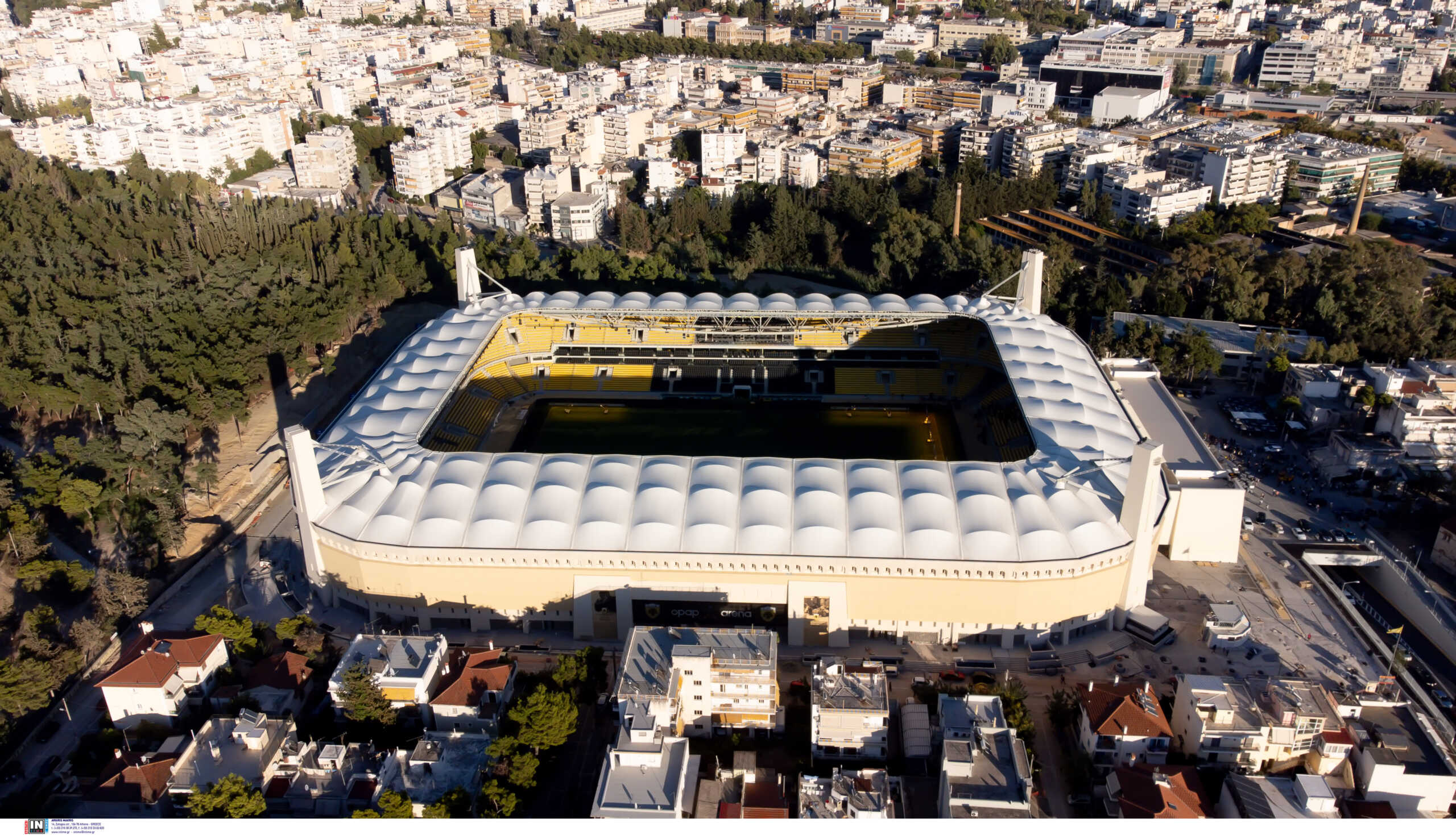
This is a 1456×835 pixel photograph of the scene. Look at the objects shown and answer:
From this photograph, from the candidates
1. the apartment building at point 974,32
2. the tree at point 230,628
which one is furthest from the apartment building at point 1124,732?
the apartment building at point 974,32

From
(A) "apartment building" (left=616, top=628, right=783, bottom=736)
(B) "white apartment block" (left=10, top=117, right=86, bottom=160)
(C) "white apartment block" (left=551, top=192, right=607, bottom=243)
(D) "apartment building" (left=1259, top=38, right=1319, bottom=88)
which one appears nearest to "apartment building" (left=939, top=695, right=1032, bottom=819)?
(A) "apartment building" (left=616, top=628, right=783, bottom=736)

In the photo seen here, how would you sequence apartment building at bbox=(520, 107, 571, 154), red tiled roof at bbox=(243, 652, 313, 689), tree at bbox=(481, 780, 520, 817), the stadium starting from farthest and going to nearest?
apartment building at bbox=(520, 107, 571, 154), the stadium, red tiled roof at bbox=(243, 652, 313, 689), tree at bbox=(481, 780, 520, 817)

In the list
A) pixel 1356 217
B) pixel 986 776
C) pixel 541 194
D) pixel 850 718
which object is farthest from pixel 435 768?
pixel 1356 217

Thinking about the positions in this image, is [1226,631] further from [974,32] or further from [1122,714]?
[974,32]

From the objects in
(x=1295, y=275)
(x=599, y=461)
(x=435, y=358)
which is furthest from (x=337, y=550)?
(x=1295, y=275)

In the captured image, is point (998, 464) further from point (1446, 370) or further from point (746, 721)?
point (1446, 370)

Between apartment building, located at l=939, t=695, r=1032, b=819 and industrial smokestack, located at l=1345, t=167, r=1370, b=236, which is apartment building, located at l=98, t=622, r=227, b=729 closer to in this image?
apartment building, located at l=939, t=695, r=1032, b=819
